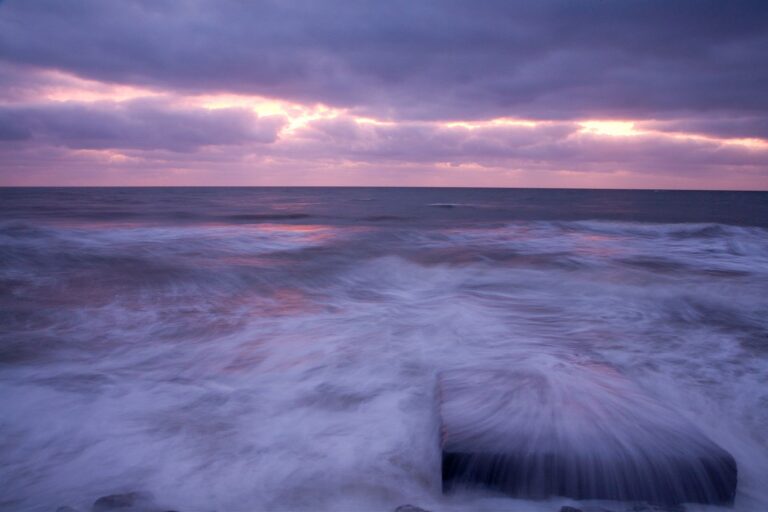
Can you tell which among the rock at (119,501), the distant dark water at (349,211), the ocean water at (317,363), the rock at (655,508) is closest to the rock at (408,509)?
the ocean water at (317,363)

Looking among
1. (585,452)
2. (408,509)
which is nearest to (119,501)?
(408,509)

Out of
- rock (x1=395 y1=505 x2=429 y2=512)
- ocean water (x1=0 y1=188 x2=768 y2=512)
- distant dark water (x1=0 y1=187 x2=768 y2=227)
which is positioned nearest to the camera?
rock (x1=395 y1=505 x2=429 y2=512)

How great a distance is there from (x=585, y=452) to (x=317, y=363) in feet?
9.18

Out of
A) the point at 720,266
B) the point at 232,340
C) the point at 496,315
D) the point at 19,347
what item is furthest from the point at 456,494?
the point at 720,266

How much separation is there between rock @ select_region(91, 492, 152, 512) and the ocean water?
4.0 inches

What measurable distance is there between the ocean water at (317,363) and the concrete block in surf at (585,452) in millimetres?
78

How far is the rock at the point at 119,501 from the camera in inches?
103

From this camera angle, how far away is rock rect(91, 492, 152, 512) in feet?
8.56

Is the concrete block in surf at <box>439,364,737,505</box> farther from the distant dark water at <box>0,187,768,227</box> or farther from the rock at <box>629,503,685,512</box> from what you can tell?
the distant dark water at <box>0,187,768,227</box>

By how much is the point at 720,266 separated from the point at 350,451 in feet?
36.0

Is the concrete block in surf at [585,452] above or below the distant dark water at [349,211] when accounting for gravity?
below

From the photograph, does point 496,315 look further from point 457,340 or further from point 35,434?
point 35,434

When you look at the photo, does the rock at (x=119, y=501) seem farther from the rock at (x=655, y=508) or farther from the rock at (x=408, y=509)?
the rock at (x=655, y=508)

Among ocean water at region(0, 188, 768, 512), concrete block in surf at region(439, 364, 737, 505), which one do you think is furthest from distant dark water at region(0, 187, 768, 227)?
concrete block in surf at region(439, 364, 737, 505)
